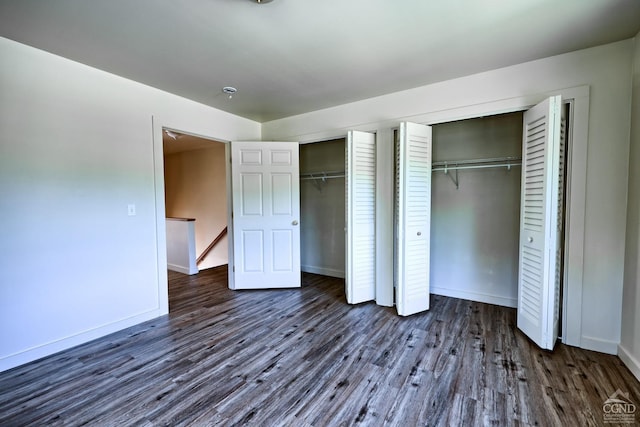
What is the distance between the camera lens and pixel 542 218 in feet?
7.48

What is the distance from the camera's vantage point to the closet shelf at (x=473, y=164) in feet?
10.5

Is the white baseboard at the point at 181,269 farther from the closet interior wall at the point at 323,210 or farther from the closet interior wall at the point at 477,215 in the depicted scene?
the closet interior wall at the point at 477,215

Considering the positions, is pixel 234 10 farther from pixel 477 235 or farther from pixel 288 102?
pixel 477 235

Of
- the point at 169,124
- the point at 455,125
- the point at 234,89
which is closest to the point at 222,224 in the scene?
the point at 169,124

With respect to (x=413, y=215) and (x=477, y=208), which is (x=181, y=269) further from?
(x=477, y=208)

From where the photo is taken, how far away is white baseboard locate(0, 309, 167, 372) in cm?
215

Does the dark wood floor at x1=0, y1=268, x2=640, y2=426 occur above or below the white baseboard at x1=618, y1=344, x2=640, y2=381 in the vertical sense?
below

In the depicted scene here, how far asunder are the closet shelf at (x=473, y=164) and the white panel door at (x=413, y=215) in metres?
0.66

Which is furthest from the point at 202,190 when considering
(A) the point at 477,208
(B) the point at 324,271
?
(A) the point at 477,208

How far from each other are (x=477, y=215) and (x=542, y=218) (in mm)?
1163

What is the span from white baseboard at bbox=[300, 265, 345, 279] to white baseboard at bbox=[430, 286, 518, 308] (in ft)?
4.63

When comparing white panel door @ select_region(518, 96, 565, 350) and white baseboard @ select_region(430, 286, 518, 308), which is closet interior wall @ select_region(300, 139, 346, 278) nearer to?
white baseboard @ select_region(430, 286, 518, 308)

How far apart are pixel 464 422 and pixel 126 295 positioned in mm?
3013

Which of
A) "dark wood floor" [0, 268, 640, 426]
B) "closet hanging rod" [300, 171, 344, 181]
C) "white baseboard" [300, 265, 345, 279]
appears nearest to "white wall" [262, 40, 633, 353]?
"dark wood floor" [0, 268, 640, 426]
